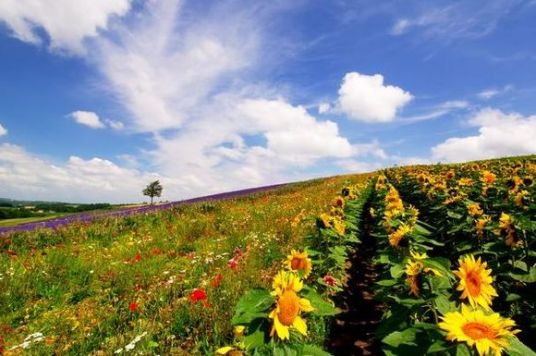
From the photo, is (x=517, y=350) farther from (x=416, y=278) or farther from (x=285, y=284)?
(x=285, y=284)

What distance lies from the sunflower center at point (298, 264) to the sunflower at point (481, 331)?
142 cm

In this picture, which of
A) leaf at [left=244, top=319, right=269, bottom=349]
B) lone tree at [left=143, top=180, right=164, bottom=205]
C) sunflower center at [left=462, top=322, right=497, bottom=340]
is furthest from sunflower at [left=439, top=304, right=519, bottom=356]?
lone tree at [left=143, top=180, right=164, bottom=205]

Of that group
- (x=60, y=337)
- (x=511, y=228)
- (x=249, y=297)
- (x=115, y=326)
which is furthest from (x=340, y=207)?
(x=249, y=297)

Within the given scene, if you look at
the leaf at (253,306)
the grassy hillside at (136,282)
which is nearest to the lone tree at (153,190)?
the grassy hillside at (136,282)

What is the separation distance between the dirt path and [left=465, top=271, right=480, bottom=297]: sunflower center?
179cm

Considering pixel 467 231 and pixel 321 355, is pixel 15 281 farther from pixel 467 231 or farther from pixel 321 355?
pixel 467 231

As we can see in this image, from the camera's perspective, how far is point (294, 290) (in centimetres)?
232

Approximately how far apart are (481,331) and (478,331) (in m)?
0.02

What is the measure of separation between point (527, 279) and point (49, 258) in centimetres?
818

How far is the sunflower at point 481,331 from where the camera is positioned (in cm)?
184

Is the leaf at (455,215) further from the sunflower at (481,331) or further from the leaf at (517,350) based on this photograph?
the sunflower at (481,331)

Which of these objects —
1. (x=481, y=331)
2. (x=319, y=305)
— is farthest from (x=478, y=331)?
(x=319, y=305)

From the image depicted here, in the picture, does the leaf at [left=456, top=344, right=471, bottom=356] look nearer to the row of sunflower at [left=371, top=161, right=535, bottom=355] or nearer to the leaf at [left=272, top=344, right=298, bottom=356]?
the row of sunflower at [left=371, top=161, right=535, bottom=355]

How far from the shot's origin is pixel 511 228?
4398 millimetres
